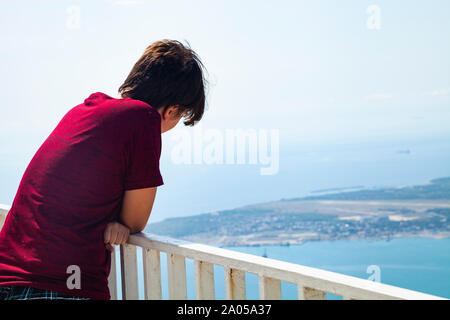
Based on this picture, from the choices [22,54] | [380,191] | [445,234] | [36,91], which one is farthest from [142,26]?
[445,234]

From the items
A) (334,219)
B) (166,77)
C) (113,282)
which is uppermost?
(166,77)

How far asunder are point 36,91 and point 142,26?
10.3 m

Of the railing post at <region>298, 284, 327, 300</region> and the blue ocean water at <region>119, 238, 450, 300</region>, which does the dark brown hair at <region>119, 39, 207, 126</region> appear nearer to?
the railing post at <region>298, 284, 327, 300</region>

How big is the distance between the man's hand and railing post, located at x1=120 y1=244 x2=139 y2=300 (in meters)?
0.20

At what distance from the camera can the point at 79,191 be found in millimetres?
1075

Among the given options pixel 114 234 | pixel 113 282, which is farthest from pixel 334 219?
pixel 114 234

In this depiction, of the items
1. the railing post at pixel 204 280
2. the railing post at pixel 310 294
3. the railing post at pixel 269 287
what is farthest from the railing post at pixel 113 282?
the railing post at pixel 310 294

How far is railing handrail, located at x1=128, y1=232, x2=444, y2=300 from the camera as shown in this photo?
836 millimetres

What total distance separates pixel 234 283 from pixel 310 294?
0.24 m

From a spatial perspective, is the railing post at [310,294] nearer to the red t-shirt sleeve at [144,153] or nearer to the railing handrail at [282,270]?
the railing handrail at [282,270]

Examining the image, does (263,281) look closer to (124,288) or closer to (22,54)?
(124,288)

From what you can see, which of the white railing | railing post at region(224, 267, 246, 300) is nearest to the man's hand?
the white railing

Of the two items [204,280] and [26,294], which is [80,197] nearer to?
[26,294]

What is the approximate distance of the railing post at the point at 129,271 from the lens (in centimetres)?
145
